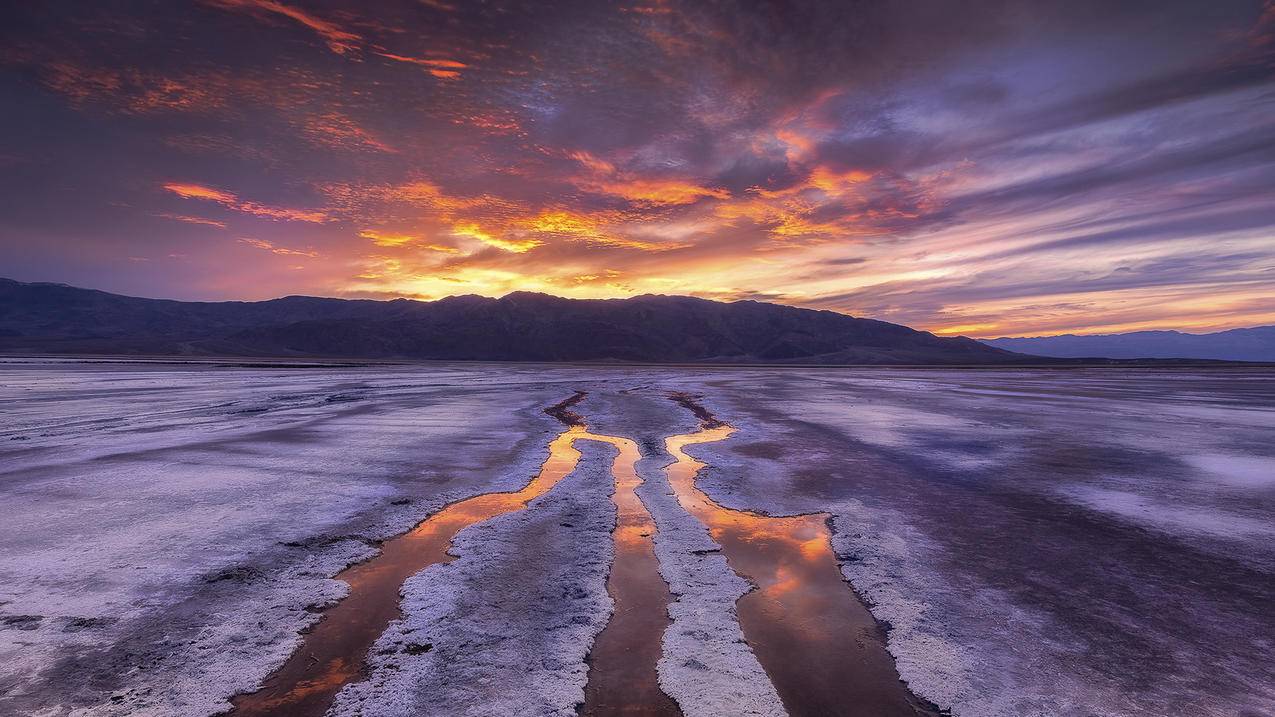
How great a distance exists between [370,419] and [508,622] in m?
15.2

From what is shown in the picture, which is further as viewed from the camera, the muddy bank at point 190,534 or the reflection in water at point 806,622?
the muddy bank at point 190,534

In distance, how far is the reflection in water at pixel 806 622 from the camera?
3732 mm

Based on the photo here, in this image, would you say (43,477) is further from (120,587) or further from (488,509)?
(488,509)

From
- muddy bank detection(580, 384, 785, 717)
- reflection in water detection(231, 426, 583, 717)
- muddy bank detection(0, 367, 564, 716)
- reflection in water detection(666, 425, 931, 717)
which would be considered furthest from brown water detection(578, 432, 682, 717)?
muddy bank detection(0, 367, 564, 716)

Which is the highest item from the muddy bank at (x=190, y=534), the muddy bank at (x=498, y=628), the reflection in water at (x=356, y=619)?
the muddy bank at (x=190, y=534)

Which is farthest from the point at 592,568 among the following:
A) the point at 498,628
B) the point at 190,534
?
the point at 190,534

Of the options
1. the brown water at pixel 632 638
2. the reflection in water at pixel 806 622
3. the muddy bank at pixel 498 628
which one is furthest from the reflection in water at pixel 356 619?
the reflection in water at pixel 806 622

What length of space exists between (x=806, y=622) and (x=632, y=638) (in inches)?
60.1

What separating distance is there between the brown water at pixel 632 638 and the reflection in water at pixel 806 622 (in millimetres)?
772

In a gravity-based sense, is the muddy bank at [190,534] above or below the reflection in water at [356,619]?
above

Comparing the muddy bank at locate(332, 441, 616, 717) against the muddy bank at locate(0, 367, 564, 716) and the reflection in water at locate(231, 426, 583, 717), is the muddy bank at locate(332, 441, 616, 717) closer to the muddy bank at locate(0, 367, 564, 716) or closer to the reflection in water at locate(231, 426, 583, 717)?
the reflection in water at locate(231, 426, 583, 717)

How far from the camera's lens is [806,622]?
4848mm

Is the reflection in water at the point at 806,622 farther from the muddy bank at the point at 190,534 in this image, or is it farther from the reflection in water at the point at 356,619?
the muddy bank at the point at 190,534

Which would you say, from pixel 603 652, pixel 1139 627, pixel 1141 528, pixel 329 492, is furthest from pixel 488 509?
pixel 1141 528
